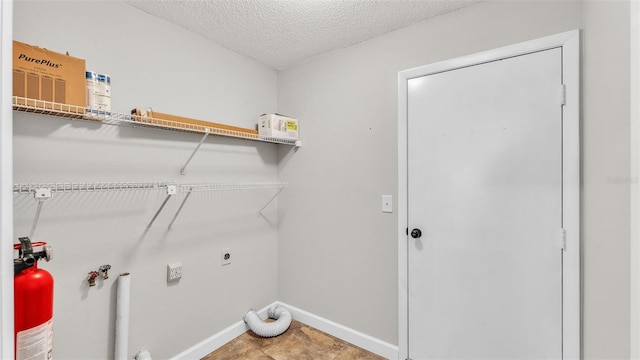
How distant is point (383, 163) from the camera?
79.4 inches

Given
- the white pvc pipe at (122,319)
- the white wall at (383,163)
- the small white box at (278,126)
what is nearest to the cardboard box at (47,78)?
the white pvc pipe at (122,319)

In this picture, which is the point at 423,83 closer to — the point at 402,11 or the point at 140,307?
the point at 402,11

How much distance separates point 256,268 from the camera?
2.44m

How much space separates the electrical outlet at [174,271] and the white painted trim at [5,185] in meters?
1.11

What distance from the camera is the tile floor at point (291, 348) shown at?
198 cm

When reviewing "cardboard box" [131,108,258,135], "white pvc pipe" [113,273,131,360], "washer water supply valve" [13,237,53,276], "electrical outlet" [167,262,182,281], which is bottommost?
"white pvc pipe" [113,273,131,360]

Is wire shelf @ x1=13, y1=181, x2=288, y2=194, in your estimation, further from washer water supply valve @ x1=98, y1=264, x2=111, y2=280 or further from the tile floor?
the tile floor

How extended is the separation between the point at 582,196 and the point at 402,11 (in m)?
1.47

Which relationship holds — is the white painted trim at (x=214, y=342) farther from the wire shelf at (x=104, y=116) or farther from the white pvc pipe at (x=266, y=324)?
the wire shelf at (x=104, y=116)

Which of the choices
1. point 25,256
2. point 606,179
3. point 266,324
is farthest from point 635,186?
point 266,324

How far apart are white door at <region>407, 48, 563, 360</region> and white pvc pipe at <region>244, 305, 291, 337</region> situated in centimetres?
104

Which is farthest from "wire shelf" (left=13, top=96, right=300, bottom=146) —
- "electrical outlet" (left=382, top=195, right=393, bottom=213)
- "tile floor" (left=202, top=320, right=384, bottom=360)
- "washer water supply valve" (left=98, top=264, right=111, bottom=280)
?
"tile floor" (left=202, top=320, right=384, bottom=360)

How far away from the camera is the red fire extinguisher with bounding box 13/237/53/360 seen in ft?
3.08

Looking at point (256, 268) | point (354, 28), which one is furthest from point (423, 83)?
point (256, 268)
